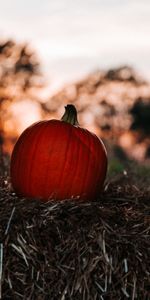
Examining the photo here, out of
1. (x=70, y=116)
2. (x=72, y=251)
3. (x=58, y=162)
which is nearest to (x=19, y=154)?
(x=58, y=162)

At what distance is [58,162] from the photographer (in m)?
5.14

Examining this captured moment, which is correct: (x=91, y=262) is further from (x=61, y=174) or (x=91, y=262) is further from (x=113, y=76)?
(x=113, y=76)

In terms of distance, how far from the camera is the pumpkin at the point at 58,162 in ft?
16.9

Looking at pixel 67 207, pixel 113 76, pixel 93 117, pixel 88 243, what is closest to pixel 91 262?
pixel 88 243

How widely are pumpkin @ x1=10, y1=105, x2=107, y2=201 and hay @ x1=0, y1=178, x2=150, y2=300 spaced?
1.90 feet

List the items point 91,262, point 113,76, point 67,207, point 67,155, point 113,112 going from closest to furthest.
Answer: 1. point 91,262
2. point 67,207
3. point 67,155
4. point 113,112
5. point 113,76

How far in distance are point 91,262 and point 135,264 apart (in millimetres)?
343

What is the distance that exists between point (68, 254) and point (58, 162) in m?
1.17

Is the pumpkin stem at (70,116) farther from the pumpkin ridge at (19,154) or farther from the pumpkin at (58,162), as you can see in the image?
the pumpkin ridge at (19,154)

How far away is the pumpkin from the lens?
5.16 m

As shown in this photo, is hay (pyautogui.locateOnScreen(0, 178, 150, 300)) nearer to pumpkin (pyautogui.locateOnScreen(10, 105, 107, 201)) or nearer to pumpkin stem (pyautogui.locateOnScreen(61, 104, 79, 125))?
pumpkin (pyautogui.locateOnScreen(10, 105, 107, 201))

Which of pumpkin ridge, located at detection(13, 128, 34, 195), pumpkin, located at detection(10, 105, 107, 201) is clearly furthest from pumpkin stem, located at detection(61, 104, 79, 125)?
pumpkin ridge, located at detection(13, 128, 34, 195)

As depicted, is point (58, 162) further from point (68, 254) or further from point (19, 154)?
point (68, 254)

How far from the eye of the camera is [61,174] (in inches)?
203
